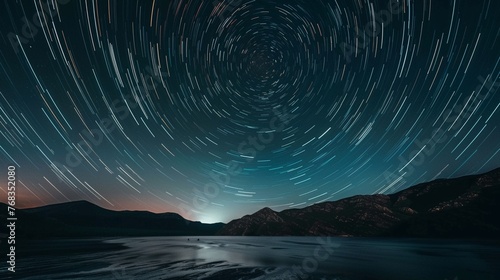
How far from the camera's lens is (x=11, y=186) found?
27.0 meters

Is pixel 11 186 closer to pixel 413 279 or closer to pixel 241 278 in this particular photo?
pixel 241 278

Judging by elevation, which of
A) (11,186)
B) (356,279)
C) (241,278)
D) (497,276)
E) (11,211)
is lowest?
(497,276)

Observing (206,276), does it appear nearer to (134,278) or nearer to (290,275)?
(134,278)

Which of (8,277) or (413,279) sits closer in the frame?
(8,277)

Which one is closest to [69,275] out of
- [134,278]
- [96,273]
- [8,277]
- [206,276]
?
[96,273]

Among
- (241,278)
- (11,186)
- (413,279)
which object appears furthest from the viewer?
(413,279)

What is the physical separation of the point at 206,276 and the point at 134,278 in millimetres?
8140

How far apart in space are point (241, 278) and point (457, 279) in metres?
27.8

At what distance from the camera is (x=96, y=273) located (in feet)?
104

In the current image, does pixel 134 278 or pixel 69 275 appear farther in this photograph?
pixel 69 275

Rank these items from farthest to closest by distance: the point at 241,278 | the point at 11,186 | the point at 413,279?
the point at 413,279 → the point at 241,278 → the point at 11,186

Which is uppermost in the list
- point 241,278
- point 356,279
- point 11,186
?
point 11,186

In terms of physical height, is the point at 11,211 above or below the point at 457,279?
above

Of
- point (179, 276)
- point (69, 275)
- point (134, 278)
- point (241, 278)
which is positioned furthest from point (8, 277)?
point (241, 278)
